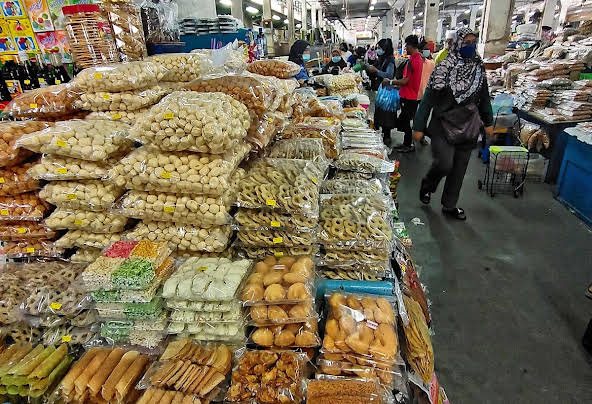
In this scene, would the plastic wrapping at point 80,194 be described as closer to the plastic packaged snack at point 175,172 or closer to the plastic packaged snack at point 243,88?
the plastic packaged snack at point 175,172

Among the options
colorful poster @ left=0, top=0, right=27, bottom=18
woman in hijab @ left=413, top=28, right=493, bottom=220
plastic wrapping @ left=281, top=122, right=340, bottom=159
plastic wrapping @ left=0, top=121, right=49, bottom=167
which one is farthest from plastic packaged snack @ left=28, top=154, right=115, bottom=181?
woman in hijab @ left=413, top=28, right=493, bottom=220

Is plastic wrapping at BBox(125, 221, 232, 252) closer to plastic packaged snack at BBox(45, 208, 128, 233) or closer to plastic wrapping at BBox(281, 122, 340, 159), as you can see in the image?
plastic packaged snack at BBox(45, 208, 128, 233)

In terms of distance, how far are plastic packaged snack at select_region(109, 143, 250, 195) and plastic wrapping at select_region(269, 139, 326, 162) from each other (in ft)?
2.56

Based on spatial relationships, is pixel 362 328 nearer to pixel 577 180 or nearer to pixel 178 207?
pixel 178 207

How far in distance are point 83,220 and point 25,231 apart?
16.3 inches

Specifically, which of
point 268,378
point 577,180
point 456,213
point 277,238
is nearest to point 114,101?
point 277,238

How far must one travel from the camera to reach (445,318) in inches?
106

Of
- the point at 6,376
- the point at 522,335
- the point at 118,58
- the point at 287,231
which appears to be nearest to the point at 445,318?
the point at 522,335

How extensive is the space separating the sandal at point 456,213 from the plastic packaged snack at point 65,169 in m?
3.76

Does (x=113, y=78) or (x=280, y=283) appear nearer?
(x=280, y=283)

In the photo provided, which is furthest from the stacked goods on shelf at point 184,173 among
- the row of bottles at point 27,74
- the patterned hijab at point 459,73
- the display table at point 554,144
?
the display table at point 554,144

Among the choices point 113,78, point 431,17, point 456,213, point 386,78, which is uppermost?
point 431,17

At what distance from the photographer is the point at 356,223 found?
6.23 feet

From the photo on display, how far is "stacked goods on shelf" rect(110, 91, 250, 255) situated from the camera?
1693mm
